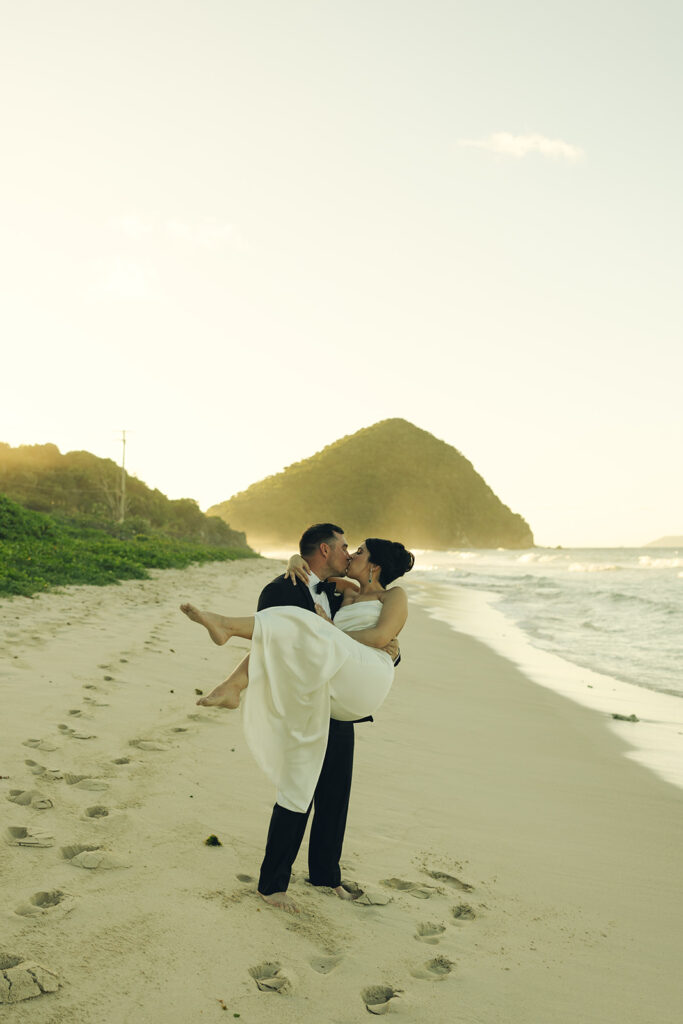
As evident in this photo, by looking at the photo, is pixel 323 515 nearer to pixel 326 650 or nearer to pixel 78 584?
pixel 78 584

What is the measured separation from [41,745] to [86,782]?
733 mm

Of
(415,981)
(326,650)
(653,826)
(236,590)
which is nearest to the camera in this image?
(415,981)

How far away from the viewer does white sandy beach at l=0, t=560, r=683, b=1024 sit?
2.64 m

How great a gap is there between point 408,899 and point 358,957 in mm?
620

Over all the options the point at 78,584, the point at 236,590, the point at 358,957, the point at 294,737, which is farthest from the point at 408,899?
the point at 236,590

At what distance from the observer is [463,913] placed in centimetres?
341

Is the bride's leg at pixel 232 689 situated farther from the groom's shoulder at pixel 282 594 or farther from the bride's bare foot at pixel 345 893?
the bride's bare foot at pixel 345 893

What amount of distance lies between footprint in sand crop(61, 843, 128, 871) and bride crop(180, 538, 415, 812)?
86 centimetres

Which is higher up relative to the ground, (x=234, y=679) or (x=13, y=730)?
(x=234, y=679)

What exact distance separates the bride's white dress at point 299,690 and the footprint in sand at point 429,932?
0.73 m

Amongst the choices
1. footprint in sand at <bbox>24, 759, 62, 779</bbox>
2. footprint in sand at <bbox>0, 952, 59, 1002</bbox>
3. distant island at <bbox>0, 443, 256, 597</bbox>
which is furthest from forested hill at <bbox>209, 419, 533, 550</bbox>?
footprint in sand at <bbox>0, 952, 59, 1002</bbox>

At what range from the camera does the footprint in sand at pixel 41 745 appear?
4.76 metres

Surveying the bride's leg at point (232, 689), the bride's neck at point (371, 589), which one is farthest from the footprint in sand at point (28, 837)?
the bride's neck at point (371, 589)

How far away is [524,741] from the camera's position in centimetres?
713
